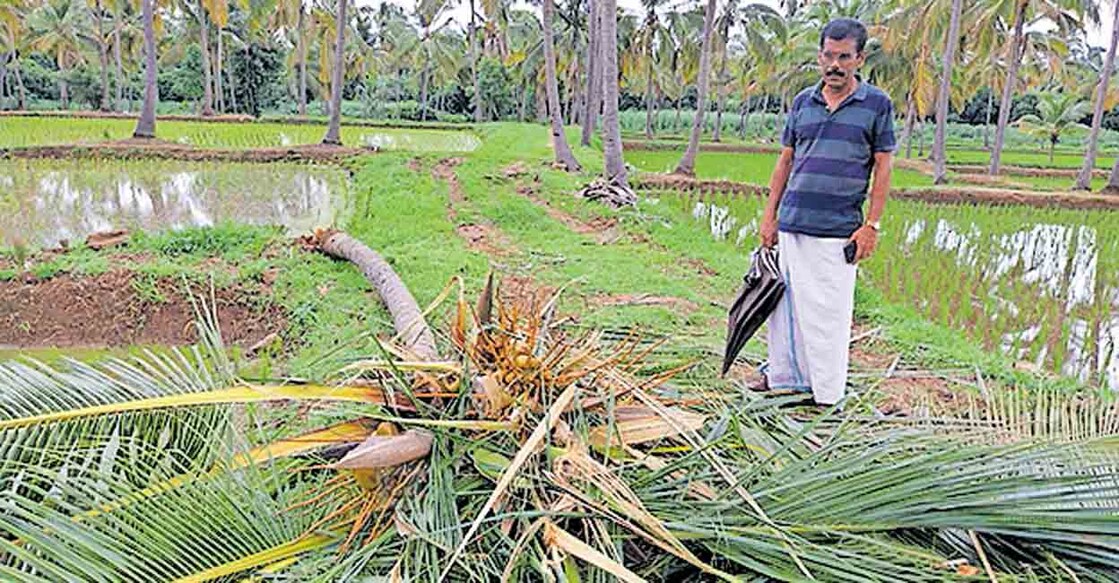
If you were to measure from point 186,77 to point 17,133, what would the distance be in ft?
47.2

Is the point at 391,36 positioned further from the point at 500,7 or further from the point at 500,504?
the point at 500,504

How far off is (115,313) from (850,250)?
4.34 meters

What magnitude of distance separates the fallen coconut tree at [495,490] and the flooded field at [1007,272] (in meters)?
3.12

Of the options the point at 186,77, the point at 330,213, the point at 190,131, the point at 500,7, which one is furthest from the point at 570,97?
the point at 330,213

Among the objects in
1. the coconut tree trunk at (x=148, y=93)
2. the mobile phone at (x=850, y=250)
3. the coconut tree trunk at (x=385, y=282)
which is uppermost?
the coconut tree trunk at (x=148, y=93)

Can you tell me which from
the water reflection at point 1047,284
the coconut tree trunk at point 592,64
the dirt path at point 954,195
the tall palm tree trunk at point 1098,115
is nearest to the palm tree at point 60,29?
the coconut tree trunk at point 592,64

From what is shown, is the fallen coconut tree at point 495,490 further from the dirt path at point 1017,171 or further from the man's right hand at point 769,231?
the dirt path at point 1017,171

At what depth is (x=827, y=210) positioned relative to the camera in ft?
8.69

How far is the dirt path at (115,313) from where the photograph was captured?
4727 mm

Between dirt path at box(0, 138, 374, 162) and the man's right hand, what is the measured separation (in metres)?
10.9

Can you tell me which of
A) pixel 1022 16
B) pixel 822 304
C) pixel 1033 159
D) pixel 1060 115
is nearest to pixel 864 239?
pixel 822 304

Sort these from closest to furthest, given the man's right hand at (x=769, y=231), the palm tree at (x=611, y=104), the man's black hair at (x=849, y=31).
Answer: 1. the man's black hair at (x=849, y=31)
2. the man's right hand at (x=769, y=231)
3. the palm tree at (x=611, y=104)

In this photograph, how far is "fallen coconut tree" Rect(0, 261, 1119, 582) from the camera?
134 cm

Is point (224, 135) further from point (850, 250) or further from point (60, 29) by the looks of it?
point (850, 250)
